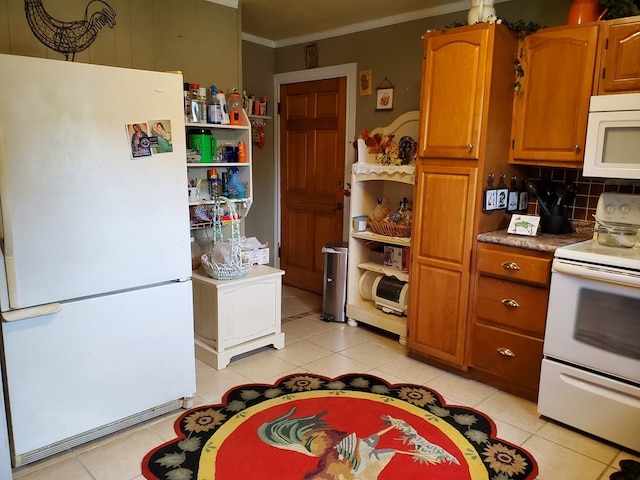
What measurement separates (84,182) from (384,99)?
8.71 feet

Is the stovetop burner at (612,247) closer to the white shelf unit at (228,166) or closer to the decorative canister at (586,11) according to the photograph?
the decorative canister at (586,11)

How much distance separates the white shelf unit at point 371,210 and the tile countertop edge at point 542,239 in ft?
2.40

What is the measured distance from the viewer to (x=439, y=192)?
2918mm

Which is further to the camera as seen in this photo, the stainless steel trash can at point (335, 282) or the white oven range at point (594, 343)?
the stainless steel trash can at point (335, 282)

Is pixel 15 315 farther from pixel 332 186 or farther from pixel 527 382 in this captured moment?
pixel 332 186

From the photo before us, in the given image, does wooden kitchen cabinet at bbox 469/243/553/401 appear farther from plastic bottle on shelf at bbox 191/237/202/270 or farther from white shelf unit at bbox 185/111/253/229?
plastic bottle on shelf at bbox 191/237/202/270

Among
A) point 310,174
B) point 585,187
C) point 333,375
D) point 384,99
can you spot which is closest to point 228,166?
point 310,174

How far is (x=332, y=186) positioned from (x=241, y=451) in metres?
2.82

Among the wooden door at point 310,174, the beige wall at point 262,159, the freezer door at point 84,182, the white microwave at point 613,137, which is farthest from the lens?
the beige wall at point 262,159

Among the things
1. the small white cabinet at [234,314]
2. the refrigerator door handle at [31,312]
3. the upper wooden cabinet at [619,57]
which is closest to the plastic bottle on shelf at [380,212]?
the small white cabinet at [234,314]

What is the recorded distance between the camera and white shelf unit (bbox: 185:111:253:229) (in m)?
3.33

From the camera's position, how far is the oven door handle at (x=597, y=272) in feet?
7.04

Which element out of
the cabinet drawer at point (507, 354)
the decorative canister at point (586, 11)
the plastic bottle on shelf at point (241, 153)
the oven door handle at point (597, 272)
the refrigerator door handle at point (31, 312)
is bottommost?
the cabinet drawer at point (507, 354)

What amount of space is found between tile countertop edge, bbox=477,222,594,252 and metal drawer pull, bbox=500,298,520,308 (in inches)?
12.5
